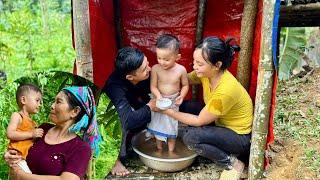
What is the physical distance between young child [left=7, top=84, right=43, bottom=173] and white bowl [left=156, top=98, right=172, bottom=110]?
0.91 m

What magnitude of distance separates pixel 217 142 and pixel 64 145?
1220 millimetres

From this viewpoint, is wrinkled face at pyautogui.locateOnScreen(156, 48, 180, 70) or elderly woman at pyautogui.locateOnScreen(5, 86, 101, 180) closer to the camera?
elderly woman at pyautogui.locateOnScreen(5, 86, 101, 180)

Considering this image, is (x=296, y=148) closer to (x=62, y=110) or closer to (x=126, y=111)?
(x=126, y=111)

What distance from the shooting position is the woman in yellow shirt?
312 centimetres

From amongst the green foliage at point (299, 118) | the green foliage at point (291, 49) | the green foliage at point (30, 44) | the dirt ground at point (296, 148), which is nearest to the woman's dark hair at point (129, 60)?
the dirt ground at point (296, 148)

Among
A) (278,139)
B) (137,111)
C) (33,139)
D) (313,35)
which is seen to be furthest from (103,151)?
(313,35)

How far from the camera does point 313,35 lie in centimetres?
729

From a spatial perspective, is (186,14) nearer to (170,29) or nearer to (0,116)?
(170,29)

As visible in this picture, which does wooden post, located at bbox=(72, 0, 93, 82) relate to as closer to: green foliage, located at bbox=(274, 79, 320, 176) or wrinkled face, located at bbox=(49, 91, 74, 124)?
wrinkled face, located at bbox=(49, 91, 74, 124)

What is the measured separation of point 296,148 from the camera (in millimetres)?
4109

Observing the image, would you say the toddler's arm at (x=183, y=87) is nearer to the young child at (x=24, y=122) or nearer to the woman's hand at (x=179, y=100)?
the woman's hand at (x=179, y=100)

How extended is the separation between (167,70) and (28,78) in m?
1.05

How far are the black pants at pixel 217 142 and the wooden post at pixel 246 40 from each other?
57 cm

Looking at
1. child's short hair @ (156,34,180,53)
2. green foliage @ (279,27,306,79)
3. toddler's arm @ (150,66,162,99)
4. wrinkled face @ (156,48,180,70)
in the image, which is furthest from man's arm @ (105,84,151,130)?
green foliage @ (279,27,306,79)
